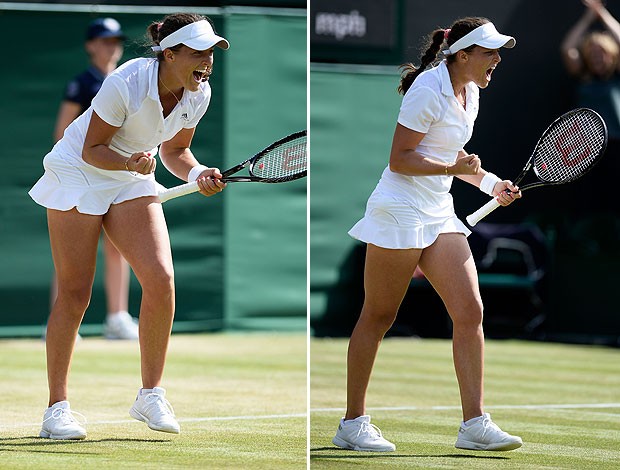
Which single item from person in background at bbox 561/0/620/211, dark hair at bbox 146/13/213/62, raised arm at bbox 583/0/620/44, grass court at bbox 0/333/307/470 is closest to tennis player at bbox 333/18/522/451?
grass court at bbox 0/333/307/470

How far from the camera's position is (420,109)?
457 centimetres

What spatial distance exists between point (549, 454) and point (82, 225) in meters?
1.96

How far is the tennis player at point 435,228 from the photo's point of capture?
4598mm

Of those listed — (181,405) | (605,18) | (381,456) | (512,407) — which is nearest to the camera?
(381,456)

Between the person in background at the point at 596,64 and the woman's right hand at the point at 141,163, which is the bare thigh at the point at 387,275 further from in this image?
the person in background at the point at 596,64

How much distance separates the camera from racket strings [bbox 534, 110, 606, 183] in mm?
5020

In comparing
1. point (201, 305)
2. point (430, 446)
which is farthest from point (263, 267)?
point (430, 446)

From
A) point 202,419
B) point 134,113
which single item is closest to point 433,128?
point 134,113

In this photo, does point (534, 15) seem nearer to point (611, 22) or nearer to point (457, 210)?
point (611, 22)

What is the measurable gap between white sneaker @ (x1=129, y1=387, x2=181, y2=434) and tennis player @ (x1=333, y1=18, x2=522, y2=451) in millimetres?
643

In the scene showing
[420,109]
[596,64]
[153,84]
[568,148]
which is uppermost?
[596,64]

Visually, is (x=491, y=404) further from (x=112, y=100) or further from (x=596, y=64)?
(x=596, y=64)

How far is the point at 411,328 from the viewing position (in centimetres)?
1038

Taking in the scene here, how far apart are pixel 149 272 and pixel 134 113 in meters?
0.60
